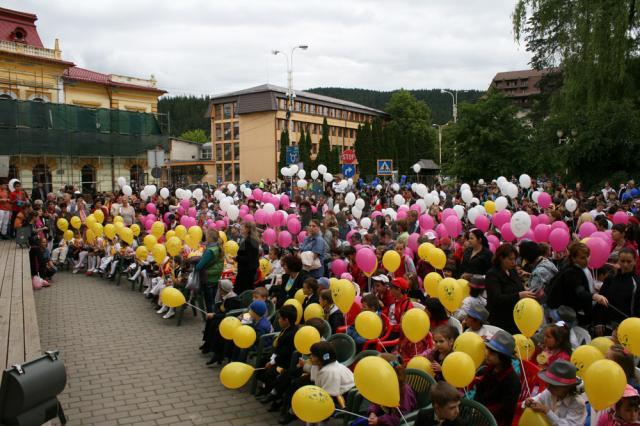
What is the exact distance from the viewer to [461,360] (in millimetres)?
4000

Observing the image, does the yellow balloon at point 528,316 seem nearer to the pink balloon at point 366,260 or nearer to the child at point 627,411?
the child at point 627,411

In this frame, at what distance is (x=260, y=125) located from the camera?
6738 centimetres

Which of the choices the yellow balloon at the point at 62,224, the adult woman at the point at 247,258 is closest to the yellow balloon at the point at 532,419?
the adult woman at the point at 247,258

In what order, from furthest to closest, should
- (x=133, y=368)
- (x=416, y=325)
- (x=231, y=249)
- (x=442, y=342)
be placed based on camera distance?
1. (x=231, y=249)
2. (x=133, y=368)
3. (x=416, y=325)
4. (x=442, y=342)

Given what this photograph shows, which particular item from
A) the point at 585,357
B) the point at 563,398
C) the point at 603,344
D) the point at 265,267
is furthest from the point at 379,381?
the point at 265,267

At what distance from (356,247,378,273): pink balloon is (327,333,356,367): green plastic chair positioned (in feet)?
7.47

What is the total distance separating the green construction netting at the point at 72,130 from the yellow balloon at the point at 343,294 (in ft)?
87.6

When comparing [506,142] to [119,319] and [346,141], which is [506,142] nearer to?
[119,319]

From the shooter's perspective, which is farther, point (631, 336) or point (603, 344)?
point (603, 344)

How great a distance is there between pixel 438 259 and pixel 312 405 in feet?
13.7

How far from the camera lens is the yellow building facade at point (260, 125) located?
66000 mm

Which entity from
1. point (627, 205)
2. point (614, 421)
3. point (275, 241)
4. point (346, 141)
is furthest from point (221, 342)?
point (346, 141)

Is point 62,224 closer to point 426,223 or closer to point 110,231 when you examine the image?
point 110,231

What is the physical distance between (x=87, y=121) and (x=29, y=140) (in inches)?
153
